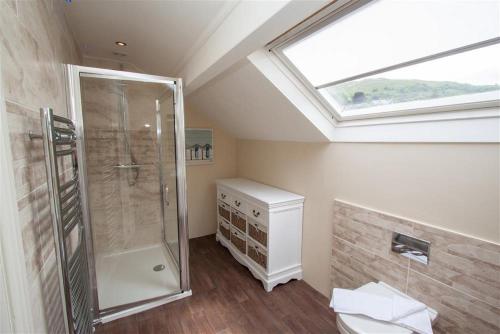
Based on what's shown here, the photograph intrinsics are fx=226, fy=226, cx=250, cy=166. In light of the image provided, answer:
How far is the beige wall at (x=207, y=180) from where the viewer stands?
128 inches

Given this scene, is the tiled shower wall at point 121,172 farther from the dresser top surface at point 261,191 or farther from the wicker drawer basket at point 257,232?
the wicker drawer basket at point 257,232

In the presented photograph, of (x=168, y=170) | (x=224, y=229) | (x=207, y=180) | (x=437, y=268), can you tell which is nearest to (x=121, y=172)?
(x=168, y=170)

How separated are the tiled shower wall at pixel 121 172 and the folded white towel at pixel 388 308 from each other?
93.2 inches

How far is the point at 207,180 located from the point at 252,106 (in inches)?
61.3

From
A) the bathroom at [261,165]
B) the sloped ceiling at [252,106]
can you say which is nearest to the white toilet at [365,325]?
the bathroom at [261,165]

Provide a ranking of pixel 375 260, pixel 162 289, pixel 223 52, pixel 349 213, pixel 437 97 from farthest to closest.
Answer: pixel 162 289 → pixel 349 213 → pixel 375 260 → pixel 223 52 → pixel 437 97

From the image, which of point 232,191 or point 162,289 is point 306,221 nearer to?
point 232,191

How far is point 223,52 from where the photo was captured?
149cm

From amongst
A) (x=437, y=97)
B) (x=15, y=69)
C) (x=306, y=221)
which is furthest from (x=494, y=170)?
(x=15, y=69)

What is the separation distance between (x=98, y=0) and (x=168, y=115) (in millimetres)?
1033

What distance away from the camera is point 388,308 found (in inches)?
50.9

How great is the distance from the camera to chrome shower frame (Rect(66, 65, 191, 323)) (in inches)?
64.4

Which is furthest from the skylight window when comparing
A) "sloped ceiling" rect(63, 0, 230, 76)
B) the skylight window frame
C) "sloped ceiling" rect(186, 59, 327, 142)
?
"sloped ceiling" rect(63, 0, 230, 76)

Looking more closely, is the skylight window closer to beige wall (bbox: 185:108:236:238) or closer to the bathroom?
the bathroom
